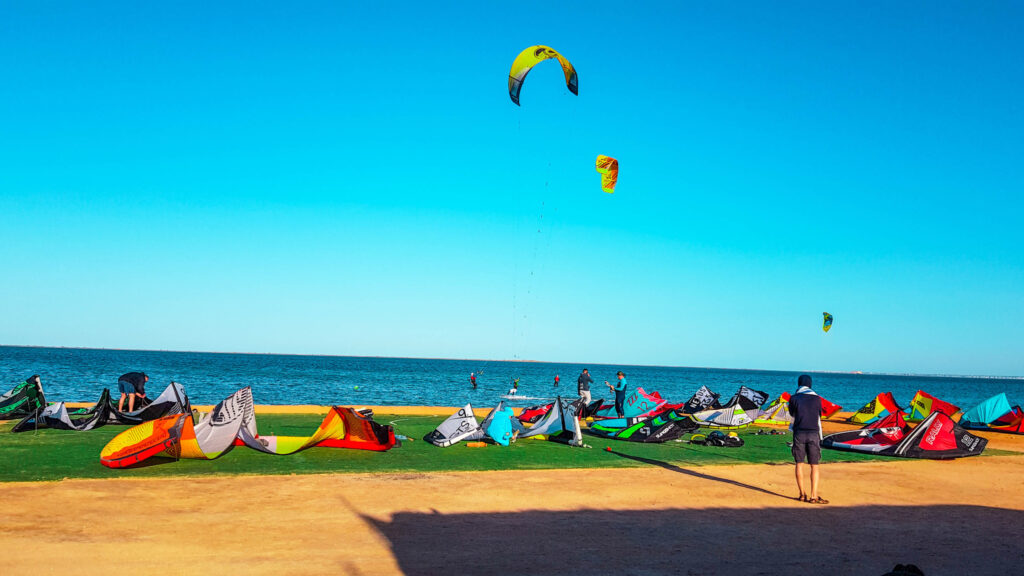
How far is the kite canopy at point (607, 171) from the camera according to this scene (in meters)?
20.4

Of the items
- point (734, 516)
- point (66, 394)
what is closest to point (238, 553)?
point (734, 516)

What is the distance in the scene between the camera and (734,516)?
9.45 metres

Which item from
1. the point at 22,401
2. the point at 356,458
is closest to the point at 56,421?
the point at 22,401

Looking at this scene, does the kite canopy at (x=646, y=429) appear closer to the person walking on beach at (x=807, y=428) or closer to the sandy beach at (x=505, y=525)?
the sandy beach at (x=505, y=525)

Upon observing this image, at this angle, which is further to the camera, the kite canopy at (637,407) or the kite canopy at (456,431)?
the kite canopy at (637,407)

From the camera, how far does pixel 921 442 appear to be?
51.9 feet

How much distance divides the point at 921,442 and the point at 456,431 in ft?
33.7

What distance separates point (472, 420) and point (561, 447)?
211 centimetres

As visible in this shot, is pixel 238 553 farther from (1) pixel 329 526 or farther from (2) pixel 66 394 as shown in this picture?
(2) pixel 66 394

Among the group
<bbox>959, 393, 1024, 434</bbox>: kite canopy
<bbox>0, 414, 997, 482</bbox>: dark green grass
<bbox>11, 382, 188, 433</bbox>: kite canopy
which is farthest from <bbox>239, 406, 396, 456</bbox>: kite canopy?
<bbox>959, 393, 1024, 434</bbox>: kite canopy

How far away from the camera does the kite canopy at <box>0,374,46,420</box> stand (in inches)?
744

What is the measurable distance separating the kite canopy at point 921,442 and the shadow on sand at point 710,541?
5937 millimetres

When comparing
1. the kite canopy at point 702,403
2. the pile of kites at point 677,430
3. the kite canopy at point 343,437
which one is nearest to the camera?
the kite canopy at point 343,437

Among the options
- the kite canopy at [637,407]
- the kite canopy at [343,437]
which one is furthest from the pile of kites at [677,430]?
the kite canopy at [343,437]
